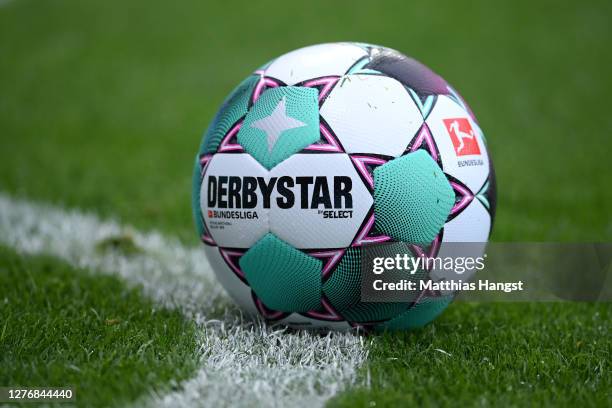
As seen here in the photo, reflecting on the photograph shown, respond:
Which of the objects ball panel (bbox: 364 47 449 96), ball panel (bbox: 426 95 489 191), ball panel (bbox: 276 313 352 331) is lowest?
ball panel (bbox: 276 313 352 331)

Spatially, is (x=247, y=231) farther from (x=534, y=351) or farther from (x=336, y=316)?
(x=534, y=351)

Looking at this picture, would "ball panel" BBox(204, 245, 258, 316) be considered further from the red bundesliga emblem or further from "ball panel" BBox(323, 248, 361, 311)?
the red bundesliga emblem

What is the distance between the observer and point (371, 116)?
3.16m

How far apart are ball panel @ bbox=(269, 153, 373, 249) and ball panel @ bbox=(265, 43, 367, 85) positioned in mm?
428

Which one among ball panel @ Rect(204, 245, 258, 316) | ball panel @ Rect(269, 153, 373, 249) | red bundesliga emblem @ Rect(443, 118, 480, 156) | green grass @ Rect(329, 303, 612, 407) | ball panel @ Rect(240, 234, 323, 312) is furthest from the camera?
ball panel @ Rect(204, 245, 258, 316)

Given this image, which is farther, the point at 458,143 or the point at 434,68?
the point at 434,68

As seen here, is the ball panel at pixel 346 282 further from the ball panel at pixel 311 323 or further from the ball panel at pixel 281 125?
the ball panel at pixel 281 125

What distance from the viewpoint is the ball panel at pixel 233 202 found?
3188mm

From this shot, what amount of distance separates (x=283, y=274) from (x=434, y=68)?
10343 millimetres

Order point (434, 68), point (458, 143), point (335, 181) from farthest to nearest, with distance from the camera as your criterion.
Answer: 1. point (434, 68)
2. point (458, 143)
3. point (335, 181)

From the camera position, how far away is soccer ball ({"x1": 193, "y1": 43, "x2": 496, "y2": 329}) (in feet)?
10.2

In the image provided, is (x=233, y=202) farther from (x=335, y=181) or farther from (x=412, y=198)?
(x=412, y=198)

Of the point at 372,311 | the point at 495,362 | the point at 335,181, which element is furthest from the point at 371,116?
the point at 495,362

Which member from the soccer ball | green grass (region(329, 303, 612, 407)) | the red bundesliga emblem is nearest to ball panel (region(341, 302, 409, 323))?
the soccer ball
